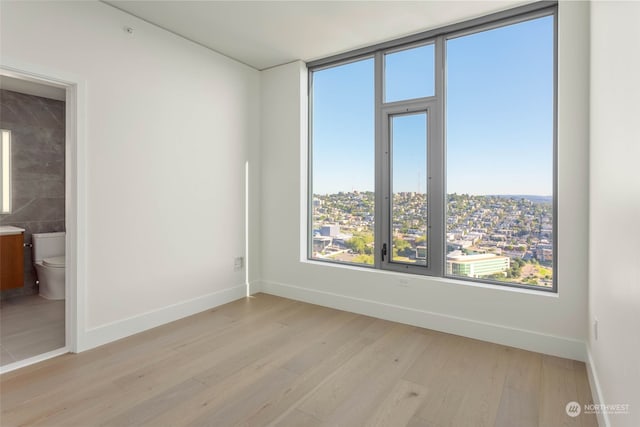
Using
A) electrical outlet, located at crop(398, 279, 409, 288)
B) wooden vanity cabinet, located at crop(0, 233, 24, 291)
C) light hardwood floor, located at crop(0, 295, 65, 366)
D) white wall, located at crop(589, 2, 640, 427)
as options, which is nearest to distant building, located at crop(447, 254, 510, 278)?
electrical outlet, located at crop(398, 279, 409, 288)

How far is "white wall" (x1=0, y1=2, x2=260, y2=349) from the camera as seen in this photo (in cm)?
266

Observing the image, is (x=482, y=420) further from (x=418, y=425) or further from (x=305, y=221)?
(x=305, y=221)

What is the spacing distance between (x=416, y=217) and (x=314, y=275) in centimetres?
135

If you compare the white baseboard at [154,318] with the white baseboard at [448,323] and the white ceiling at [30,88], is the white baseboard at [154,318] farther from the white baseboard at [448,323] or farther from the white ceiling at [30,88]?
the white ceiling at [30,88]

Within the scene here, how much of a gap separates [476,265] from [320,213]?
6.00 ft

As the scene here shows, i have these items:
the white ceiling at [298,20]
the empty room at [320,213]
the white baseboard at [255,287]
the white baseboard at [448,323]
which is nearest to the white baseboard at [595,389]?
the empty room at [320,213]

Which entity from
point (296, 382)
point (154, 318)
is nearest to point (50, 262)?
point (154, 318)

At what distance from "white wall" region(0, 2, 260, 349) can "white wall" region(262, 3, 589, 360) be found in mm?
416

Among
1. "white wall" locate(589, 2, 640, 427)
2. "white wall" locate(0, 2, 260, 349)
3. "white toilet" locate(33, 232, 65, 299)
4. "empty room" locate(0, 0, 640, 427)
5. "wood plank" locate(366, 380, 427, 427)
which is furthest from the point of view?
"white toilet" locate(33, 232, 65, 299)

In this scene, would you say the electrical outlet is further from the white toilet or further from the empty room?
the white toilet

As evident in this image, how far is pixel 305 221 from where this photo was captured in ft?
13.5

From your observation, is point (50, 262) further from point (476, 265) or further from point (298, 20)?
point (476, 265)

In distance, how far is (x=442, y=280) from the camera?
125 inches

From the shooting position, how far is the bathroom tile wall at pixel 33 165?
157 inches
